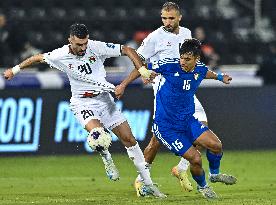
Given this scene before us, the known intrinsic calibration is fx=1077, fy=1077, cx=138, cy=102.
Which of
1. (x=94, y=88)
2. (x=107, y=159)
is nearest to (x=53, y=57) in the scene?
(x=94, y=88)

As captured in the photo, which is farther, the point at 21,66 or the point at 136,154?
the point at 136,154

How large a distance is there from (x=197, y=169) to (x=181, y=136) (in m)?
0.47

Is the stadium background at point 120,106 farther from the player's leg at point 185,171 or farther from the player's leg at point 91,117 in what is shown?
the player's leg at point 91,117

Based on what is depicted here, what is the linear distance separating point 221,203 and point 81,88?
2793mm

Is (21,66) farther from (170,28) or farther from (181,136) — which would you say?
(181,136)

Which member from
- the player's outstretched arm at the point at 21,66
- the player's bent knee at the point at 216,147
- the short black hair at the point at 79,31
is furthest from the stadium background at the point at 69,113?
the player's bent knee at the point at 216,147

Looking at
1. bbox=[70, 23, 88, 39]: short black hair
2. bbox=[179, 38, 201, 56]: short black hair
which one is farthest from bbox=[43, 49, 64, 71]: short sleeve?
bbox=[179, 38, 201, 56]: short black hair

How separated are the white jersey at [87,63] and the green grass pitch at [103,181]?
1.49 meters

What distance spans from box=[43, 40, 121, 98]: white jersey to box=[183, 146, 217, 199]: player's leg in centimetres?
161

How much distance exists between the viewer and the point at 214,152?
13758mm

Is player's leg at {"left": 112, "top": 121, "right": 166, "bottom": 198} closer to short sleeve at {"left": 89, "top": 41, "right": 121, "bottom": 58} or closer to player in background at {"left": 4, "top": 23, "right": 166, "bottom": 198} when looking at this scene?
player in background at {"left": 4, "top": 23, "right": 166, "bottom": 198}

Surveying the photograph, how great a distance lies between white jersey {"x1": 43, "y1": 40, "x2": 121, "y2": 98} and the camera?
1442cm

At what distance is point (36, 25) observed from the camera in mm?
27344

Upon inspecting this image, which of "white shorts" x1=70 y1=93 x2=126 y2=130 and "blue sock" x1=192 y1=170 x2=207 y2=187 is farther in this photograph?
"white shorts" x1=70 y1=93 x2=126 y2=130
